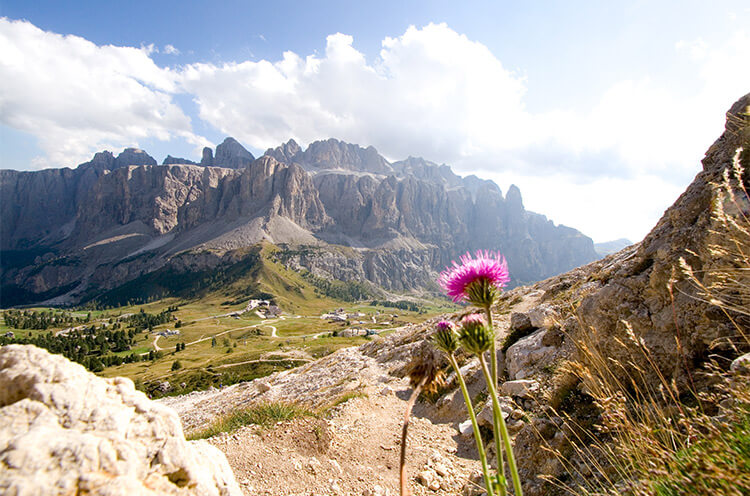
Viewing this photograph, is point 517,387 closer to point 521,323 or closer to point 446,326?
point 521,323

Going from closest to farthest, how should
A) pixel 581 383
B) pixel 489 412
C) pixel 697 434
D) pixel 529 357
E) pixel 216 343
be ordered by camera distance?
pixel 697 434 < pixel 581 383 < pixel 489 412 < pixel 529 357 < pixel 216 343

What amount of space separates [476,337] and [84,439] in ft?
10.4

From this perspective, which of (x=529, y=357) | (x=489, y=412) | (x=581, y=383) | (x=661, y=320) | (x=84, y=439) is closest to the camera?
(x=84, y=439)

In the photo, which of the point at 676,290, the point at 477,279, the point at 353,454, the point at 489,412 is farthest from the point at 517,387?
the point at 477,279

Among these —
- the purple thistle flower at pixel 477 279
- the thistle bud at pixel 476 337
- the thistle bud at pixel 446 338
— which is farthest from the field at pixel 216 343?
the thistle bud at pixel 476 337

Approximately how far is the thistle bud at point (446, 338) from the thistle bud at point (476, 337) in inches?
9.5

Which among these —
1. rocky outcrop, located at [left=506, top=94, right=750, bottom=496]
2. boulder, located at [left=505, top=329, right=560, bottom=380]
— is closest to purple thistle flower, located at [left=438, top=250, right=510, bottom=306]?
rocky outcrop, located at [left=506, top=94, right=750, bottom=496]

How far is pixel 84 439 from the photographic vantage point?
8.09ft

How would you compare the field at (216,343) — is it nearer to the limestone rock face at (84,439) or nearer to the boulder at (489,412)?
the boulder at (489,412)

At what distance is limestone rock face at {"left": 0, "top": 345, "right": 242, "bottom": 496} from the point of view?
2156 millimetres

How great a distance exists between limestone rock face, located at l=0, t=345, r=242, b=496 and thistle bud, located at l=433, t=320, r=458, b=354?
102 inches

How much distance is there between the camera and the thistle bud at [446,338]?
3438 mm

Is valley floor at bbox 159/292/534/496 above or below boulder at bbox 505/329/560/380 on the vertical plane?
below

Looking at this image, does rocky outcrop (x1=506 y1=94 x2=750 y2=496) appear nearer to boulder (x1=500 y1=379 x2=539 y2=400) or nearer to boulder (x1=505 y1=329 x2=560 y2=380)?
boulder (x1=500 y1=379 x2=539 y2=400)
